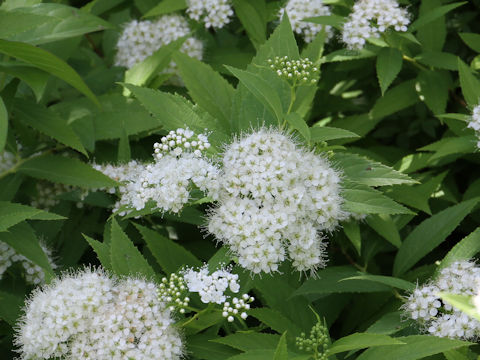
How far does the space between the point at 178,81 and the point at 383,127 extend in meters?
1.30

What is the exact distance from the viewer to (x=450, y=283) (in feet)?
8.00

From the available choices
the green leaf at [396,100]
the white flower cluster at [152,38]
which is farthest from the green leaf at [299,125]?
the white flower cluster at [152,38]

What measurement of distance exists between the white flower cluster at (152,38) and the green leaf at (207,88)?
2.75ft

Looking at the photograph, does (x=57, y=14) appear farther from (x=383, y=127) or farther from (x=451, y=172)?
(x=451, y=172)

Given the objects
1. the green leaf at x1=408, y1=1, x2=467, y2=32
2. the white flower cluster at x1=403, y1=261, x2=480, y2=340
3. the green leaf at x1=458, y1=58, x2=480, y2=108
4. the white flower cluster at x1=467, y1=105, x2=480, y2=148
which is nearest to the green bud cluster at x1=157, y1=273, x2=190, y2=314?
the white flower cluster at x1=403, y1=261, x2=480, y2=340

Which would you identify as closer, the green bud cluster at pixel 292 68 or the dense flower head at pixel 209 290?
the dense flower head at pixel 209 290

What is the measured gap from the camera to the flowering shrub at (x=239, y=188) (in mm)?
2318

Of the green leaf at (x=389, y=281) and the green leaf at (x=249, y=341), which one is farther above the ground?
the green leaf at (x=389, y=281)

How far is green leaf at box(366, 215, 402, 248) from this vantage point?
2869mm

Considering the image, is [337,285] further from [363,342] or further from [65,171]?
[65,171]

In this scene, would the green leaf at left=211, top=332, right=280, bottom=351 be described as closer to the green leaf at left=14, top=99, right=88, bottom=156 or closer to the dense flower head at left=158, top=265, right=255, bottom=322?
the dense flower head at left=158, top=265, right=255, bottom=322

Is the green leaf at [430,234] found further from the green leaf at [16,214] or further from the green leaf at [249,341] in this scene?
the green leaf at [16,214]

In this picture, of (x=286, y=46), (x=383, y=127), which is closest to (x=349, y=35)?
(x=286, y=46)

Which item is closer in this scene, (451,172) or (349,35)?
(349,35)
